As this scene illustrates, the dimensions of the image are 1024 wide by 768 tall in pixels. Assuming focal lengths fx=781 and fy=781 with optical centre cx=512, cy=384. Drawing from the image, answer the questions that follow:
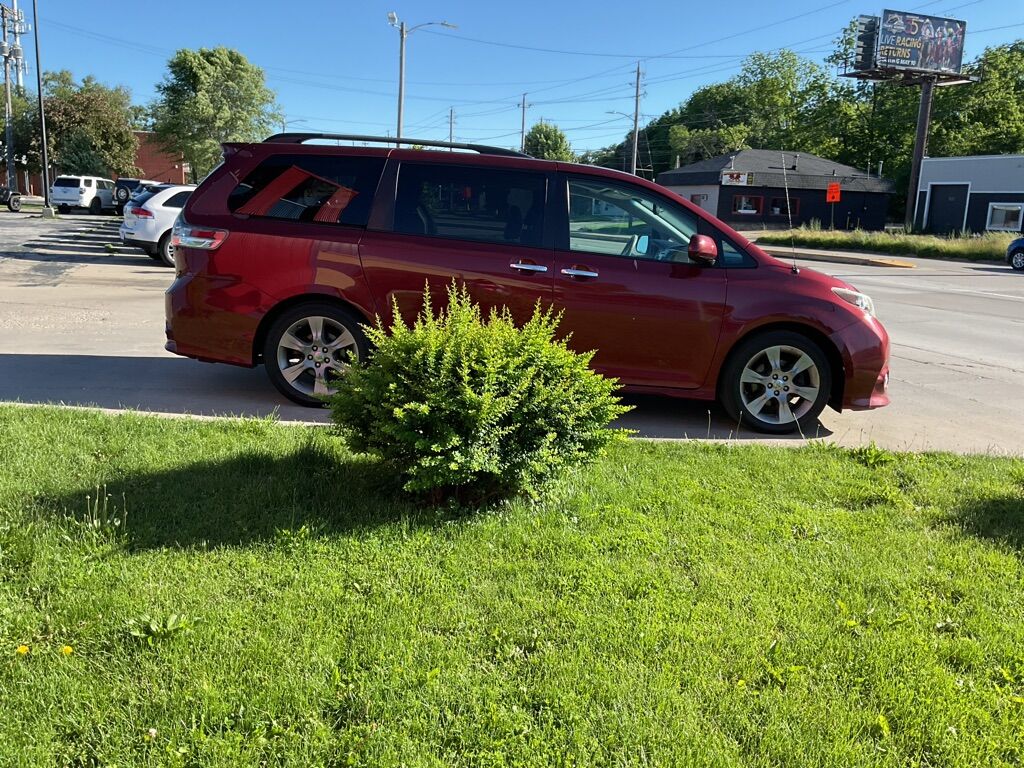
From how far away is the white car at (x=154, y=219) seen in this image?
645 inches

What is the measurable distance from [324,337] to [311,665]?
3741 mm

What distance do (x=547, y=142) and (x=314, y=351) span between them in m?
114

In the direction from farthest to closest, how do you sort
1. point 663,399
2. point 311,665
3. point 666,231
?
point 663,399 → point 666,231 → point 311,665

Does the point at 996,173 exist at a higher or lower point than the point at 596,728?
higher

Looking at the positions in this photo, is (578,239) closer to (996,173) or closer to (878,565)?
(878,565)

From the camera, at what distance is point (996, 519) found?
4.14m

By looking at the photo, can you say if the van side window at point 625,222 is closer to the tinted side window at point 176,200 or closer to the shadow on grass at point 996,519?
the shadow on grass at point 996,519

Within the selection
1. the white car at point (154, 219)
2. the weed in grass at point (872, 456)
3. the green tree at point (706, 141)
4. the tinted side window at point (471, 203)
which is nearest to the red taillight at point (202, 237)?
the tinted side window at point (471, 203)

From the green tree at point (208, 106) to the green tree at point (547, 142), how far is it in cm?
6163

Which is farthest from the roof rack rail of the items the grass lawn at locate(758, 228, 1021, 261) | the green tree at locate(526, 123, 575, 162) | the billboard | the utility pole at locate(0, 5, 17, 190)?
the green tree at locate(526, 123, 575, 162)

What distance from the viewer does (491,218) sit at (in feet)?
19.4

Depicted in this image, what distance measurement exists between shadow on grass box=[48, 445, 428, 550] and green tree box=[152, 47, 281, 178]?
171ft

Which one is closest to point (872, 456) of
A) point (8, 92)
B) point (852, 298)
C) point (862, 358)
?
point (862, 358)

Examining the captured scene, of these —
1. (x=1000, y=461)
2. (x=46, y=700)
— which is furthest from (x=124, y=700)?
(x=1000, y=461)
